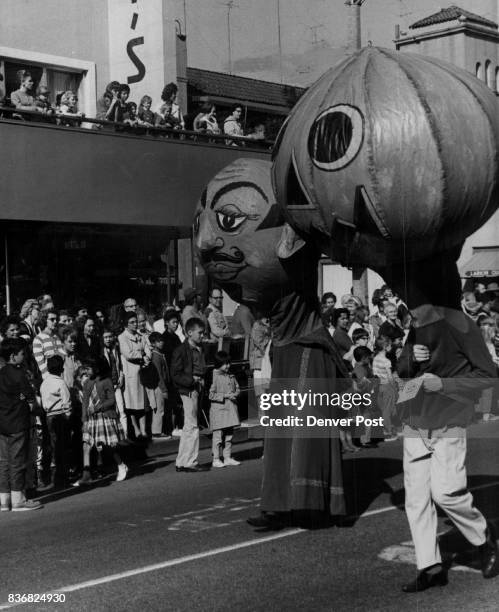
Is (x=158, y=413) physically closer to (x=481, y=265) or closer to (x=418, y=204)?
(x=418, y=204)

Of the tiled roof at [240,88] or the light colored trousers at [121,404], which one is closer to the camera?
the light colored trousers at [121,404]

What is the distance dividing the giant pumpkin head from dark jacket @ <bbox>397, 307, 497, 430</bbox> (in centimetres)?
64

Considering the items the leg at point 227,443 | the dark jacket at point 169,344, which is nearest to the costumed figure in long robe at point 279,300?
the leg at point 227,443

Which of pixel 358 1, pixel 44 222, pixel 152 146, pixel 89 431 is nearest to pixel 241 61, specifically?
pixel 152 146

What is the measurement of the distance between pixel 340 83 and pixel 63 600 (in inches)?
130

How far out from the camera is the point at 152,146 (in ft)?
58.7

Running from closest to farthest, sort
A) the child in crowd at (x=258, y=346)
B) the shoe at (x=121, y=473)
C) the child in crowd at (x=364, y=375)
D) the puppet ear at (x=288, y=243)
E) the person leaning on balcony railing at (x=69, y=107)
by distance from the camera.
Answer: the puppet ear at (x=288, y=243), the shoe at (x=121, y=473), the child in crowd at (x=364, y=375), the child in crowd at (x=258, y=346), the person leaning on balcony railing at (x=69, y=107)

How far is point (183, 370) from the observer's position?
11.2 meters

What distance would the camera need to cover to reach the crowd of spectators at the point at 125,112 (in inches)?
640

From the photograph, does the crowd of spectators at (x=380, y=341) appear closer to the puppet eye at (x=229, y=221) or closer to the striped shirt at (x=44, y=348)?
the striped shirt at (x=44, y=348)

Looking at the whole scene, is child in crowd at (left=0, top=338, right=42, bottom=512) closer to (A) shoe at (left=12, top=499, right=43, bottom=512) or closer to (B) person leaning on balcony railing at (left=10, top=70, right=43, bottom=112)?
(A) shoe at (left=12, top=499, right=43, bottom=512)

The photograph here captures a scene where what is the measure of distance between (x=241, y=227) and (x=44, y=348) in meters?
4.84

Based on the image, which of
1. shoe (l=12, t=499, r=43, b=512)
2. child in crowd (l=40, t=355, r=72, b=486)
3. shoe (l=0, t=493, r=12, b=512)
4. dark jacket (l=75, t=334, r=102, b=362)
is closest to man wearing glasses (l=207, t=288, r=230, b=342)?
dark jacket (l=75, t=334, r=102, b=362)

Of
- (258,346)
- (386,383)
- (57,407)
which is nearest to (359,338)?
(386,383)
